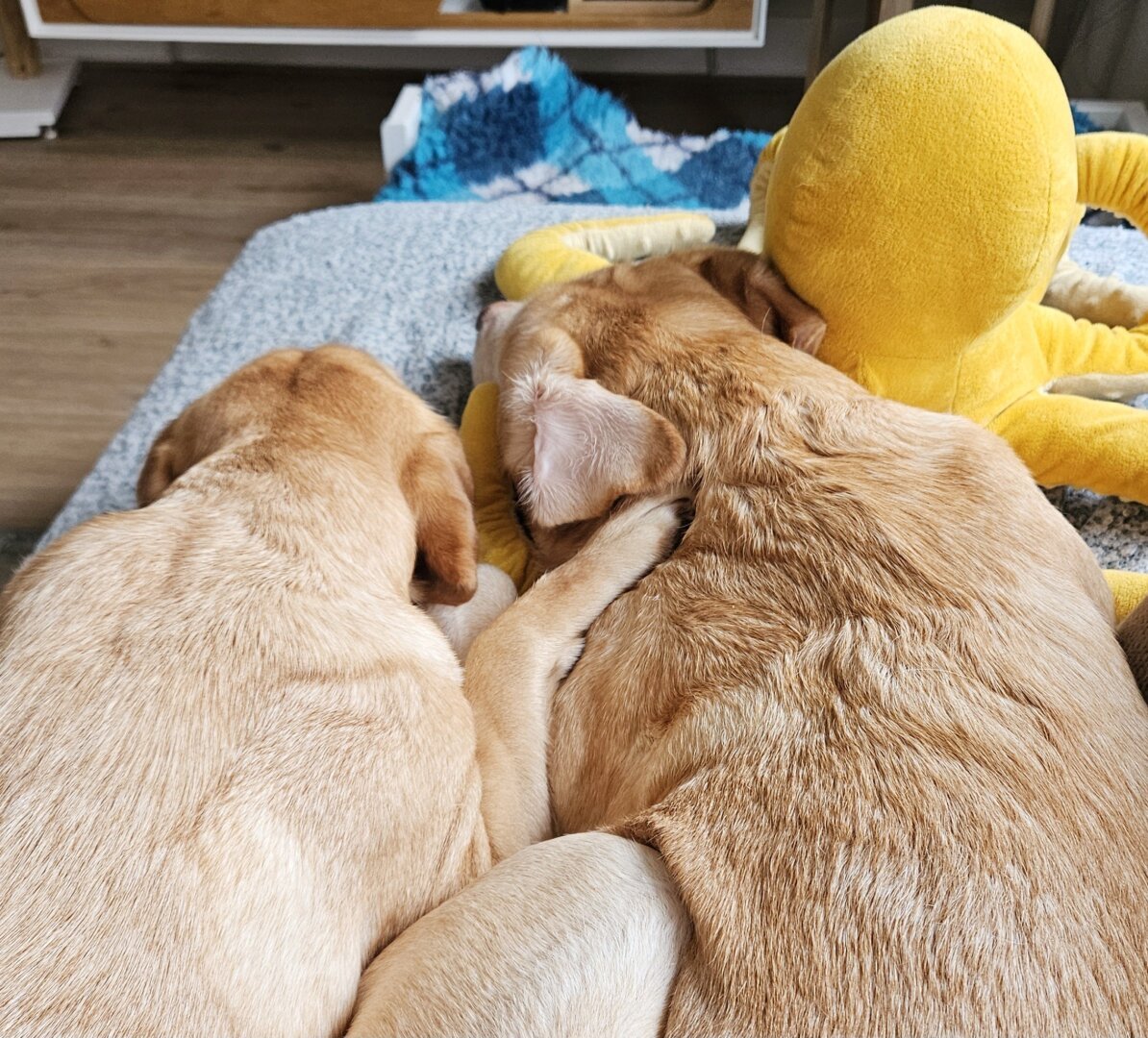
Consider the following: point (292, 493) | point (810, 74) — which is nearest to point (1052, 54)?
point (810, 74)

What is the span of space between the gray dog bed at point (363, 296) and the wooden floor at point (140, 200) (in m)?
0.63

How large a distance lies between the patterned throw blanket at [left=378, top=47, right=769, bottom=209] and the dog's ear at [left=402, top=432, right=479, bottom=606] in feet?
6.99

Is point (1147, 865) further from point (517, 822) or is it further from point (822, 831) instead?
point (517, 822)

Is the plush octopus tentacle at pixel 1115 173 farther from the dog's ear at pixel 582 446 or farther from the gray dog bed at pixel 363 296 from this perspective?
the dog's ear at pixel 582 446

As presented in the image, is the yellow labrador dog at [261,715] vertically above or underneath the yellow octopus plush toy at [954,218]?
underneath

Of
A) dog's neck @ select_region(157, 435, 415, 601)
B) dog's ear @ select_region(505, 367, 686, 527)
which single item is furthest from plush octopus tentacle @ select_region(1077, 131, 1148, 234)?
dog's neck @ select_region(157, 435, 415, 601)

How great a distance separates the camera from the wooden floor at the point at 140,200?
10.1 ft

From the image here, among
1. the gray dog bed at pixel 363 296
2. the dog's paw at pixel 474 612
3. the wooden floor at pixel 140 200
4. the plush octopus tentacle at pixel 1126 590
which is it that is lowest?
the wooden floor at pixel 140 200

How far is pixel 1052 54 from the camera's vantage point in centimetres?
420

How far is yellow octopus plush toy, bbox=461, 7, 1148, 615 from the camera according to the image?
1.45 meters

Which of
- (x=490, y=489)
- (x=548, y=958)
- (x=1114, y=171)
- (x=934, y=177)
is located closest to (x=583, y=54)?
(x=1114, y=171)

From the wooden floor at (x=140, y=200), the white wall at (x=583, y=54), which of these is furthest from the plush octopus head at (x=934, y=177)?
the white wall at (x=583, y=54)

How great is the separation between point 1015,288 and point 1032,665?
0.64 m

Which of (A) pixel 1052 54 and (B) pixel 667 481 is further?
(A) pixel 1052 54
